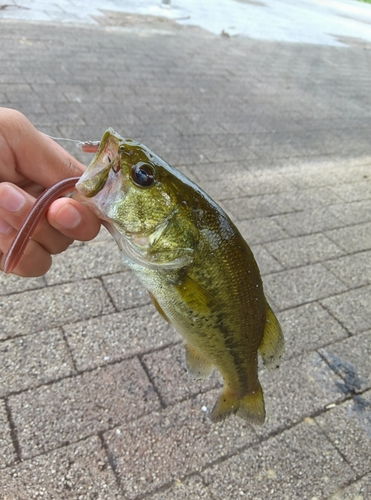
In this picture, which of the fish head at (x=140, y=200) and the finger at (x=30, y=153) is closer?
the fish head at (x=140, y=200)

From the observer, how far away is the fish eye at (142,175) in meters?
1.56

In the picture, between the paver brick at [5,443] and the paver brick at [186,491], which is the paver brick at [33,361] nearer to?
the paver brick at [5,443]

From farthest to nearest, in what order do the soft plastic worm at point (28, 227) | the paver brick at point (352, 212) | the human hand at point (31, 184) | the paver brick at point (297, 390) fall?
the paver brick at point (352, 212), the paver brick at point (297, 390), the human hand at point (31, 184), the soft plastic worm at point (28, 227)

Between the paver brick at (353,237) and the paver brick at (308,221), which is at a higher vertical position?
the paver brick at (353,237)

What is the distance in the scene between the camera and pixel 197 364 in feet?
6.73

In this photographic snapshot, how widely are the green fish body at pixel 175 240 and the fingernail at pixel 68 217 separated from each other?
0.34ft

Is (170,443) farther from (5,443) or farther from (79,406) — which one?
(5,443)

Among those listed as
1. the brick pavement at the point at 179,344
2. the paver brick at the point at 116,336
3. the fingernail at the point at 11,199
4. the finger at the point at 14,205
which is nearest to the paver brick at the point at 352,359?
the brick pavement at the point at 179,344

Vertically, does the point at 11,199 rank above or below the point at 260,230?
above

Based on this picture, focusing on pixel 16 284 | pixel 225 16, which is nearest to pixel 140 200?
pixel 16 284

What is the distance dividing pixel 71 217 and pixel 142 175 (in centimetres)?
34

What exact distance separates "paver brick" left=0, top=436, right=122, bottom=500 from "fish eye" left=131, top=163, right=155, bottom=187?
1.79m


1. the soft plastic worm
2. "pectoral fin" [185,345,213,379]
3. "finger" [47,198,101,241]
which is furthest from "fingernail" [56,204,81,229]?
"pectoral fin" [185,345,213,379]

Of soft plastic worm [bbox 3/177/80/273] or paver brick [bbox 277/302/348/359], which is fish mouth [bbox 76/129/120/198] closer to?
soft plastic worm [bbox 3/177/80/273]
